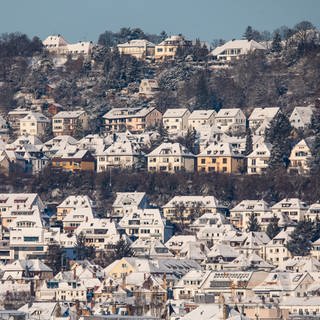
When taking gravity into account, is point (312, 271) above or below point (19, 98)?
below

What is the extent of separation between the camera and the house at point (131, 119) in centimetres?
17025

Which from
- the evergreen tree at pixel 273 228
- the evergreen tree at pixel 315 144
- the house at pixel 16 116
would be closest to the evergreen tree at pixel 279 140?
the evergreen tree at pixel 315 144

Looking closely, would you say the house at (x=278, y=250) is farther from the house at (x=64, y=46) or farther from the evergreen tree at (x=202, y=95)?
the house at (x=64, y=46)

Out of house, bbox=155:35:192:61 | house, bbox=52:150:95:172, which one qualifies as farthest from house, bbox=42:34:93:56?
house, bbox=52:150:95:172

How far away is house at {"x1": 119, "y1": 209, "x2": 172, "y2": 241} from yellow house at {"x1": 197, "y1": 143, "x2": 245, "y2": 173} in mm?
9254

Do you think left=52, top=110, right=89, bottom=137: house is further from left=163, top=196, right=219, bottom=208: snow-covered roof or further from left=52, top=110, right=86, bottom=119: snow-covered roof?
left=163, top=196, right=219, bottom=208: snow-covered roof

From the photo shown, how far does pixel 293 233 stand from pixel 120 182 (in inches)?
721

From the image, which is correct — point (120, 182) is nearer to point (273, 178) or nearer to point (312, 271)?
point (273, 178)

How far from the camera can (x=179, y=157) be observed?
518 ft

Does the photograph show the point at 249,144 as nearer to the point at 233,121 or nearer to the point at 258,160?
the point at 258,160

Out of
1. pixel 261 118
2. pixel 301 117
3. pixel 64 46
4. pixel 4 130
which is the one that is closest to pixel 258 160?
pixel 301 117

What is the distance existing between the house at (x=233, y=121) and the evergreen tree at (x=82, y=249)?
2490cm

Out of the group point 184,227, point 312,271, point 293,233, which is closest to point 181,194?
point 184,227

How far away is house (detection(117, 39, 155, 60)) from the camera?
601 feet
